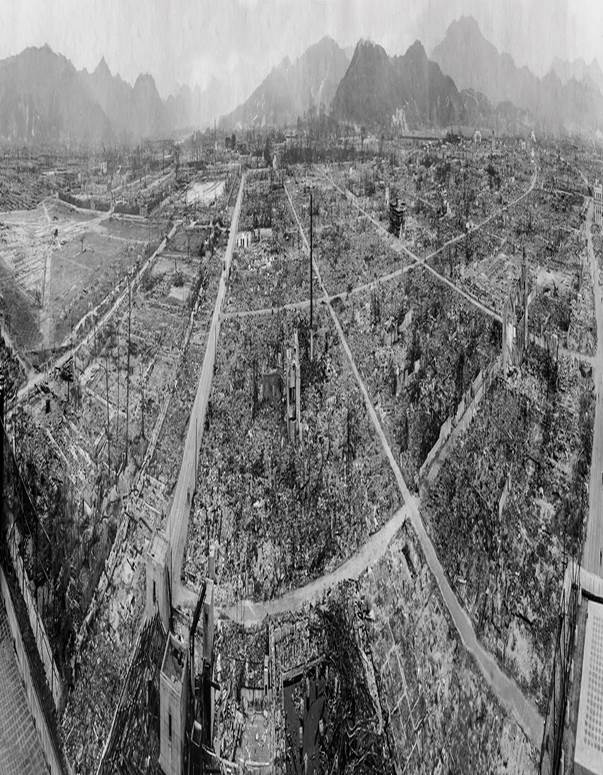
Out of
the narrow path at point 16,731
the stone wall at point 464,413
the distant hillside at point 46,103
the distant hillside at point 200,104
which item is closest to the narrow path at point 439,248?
the stone wall at point 464,413

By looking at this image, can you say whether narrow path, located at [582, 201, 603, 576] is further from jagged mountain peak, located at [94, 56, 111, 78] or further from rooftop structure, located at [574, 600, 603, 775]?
jagged mountain peak, located at [94, 56, 111, 78]

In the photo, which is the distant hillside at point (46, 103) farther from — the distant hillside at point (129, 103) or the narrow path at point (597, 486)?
the narrow path at point (597, 486)

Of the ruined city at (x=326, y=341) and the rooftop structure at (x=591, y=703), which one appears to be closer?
the rooftop structure at (x=591, y=703)

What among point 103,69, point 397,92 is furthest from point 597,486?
point 103,69

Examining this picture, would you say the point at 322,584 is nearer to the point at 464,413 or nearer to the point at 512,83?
the point at 464,413

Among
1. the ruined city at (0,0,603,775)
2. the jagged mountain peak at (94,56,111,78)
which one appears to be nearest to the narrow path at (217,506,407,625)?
the ruined city at (0,0,603,775)
